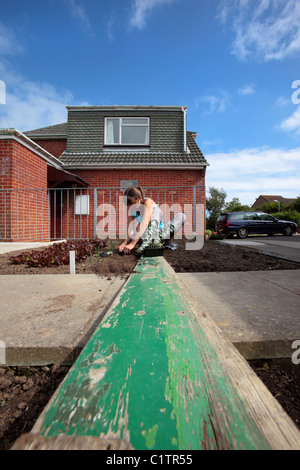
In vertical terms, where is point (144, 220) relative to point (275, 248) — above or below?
above

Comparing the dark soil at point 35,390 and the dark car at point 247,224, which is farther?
the dark car at point 247,224

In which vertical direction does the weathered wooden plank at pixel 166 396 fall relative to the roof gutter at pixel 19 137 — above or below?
below

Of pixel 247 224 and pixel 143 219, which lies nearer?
pixel 143 219

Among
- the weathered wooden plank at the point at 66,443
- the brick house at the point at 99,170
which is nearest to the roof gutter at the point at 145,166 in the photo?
the brick house at the point at 99,170

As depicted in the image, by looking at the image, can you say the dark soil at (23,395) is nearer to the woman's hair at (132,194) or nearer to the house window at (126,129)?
the woman's hair at (132,194)

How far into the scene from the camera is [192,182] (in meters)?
8.98

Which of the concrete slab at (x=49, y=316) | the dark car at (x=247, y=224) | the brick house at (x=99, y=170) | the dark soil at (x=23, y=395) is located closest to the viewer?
the dark soil at (x=23, y=395)

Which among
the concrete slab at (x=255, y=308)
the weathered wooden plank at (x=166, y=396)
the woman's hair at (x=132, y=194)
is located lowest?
the concrete slab at (x=255, y=308)

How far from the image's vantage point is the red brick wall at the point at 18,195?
522 centimetres

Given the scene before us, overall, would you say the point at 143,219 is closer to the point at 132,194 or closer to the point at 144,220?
the point at 144,220

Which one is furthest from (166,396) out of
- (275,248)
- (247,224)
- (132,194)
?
(247,224)

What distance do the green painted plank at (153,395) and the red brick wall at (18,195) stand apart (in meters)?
5.23

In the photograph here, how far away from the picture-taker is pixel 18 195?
545 centimetres

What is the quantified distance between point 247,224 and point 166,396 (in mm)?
13822
